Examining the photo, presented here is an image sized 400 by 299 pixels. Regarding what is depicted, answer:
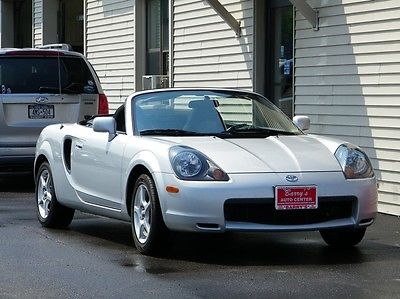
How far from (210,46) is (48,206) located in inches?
229

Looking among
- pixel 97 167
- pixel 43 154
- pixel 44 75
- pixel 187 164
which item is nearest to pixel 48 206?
pixel 43 154

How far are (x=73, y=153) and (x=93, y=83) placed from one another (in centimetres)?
439

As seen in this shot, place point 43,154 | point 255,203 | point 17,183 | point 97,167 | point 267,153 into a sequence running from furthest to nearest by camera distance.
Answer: point 17,183
point 43,154
point 97,167
point 267,153
point 255,203

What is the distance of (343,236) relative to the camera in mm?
8742

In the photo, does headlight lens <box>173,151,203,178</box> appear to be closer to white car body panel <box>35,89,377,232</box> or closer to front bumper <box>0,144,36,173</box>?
white car body panel <box>35,89,377,232</box>

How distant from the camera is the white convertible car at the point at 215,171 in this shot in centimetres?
788

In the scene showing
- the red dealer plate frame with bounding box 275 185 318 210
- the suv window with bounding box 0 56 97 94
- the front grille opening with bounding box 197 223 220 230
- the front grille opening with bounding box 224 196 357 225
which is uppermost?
the suv window with bounding box 0 56 97 94

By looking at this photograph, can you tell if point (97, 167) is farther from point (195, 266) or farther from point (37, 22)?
point (37, 22)

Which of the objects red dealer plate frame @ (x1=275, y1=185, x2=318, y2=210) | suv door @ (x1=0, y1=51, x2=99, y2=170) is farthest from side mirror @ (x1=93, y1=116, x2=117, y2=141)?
suv door @ (x1=0, y1=51, x2=99, y2=170)

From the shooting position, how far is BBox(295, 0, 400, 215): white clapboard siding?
11195mm

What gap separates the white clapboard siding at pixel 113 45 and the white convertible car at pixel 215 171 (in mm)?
9264

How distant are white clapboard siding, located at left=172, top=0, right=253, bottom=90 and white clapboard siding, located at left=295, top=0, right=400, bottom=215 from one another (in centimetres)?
143

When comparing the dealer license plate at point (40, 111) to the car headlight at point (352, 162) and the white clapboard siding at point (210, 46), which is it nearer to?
the white clapboard siding at point (210, 46)

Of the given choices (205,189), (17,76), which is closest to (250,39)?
(17,76)
